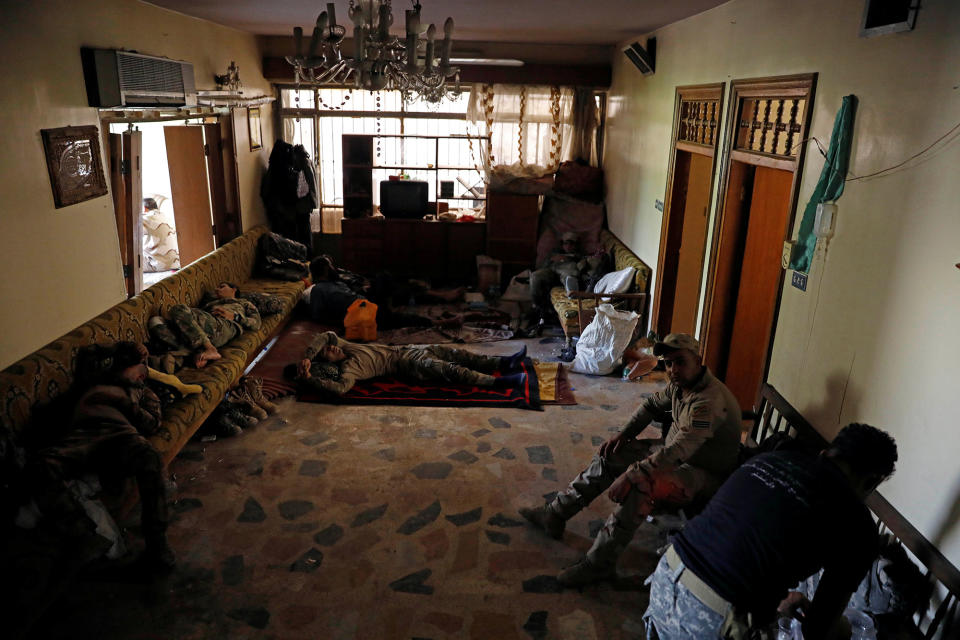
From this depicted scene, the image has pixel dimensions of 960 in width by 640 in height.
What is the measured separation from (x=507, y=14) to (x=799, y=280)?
3265 millimetres

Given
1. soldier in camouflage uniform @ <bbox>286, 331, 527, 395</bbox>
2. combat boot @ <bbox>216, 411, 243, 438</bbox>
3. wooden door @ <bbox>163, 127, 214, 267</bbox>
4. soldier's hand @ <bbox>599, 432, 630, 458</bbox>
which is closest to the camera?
soldier's hand @ <bbox>599, 432, 630, 458</bbox>

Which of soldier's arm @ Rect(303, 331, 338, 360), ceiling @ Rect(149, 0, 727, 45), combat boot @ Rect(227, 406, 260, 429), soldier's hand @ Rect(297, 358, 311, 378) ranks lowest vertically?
combat boot @ Rect(227, 406, 260, 429)

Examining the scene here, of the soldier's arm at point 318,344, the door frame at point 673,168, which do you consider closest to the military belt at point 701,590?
the door frame at point 673,168

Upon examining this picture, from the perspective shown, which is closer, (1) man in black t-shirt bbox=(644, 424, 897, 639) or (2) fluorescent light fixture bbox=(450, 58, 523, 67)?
(1) man in black t-shirt bbox=(644, 424, 897, 639)

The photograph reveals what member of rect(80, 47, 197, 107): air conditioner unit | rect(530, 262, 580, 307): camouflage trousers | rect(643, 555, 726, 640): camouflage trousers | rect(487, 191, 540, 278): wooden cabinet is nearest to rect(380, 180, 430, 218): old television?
rect(487, 191, 540, 278): wooden cabinet

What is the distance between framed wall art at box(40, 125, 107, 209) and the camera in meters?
3.73

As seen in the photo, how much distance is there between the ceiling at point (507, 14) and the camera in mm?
4531

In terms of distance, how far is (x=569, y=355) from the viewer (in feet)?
19.2

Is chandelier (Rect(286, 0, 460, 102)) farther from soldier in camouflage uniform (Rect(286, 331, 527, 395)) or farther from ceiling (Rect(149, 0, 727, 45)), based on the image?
soldier in camouflage uniform (Rect(286, 331, 527, 395))

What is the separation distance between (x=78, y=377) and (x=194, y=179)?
3611mm

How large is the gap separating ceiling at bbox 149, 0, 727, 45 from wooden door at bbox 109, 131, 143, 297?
120 cm

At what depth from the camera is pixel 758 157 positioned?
3.79 meters

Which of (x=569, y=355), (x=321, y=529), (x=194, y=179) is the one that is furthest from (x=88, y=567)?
(x=194, y=179)

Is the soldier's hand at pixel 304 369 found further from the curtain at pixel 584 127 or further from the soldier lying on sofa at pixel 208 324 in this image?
the curtain at pixel 584 127
